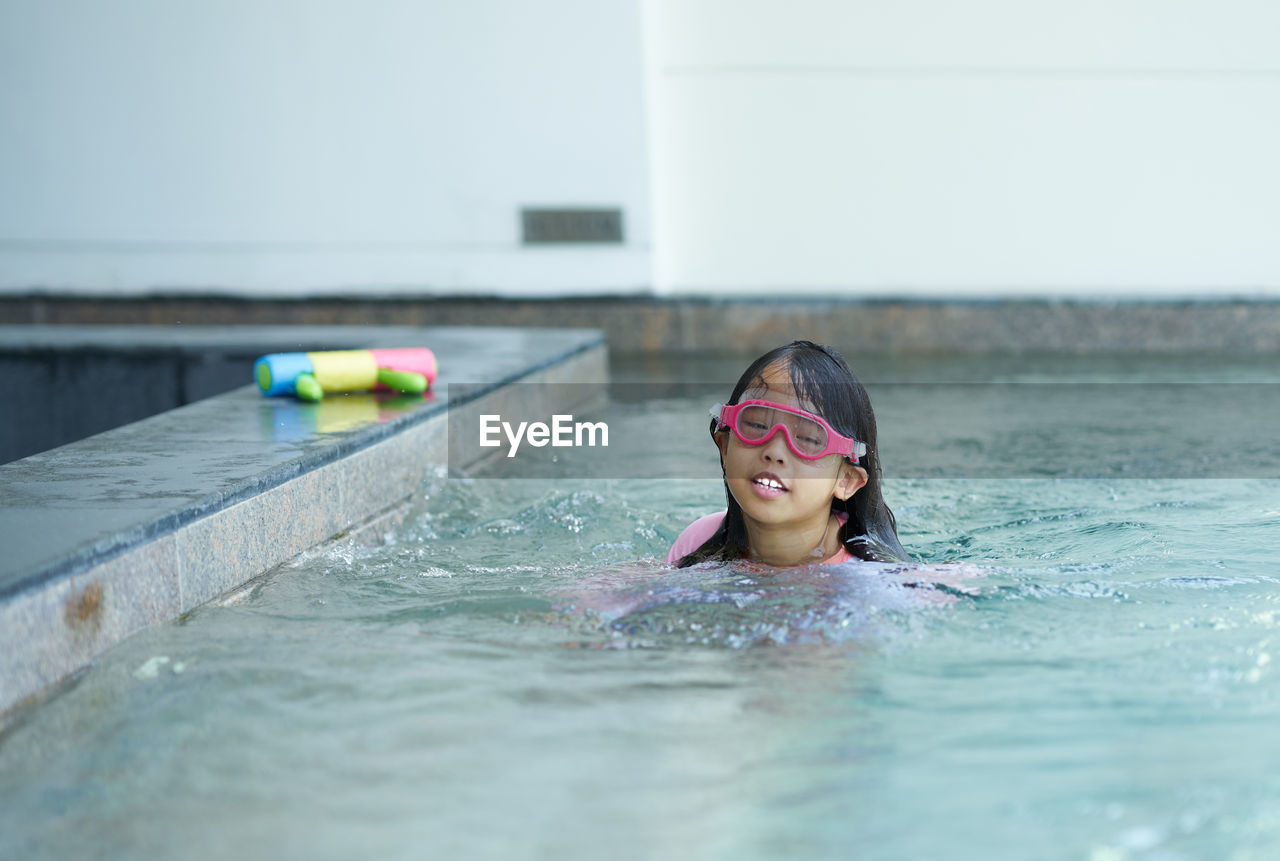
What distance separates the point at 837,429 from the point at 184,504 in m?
1.50

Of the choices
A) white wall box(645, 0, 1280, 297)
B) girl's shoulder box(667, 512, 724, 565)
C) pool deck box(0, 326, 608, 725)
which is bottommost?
girl's shoulder box(667, 512, 724, 565)

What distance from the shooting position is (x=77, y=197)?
9562mm

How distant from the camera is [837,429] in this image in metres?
3.14

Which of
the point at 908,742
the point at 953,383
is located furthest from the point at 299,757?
the point at 953,383

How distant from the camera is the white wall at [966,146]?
9.29 metres

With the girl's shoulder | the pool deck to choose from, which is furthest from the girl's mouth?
the pool deck

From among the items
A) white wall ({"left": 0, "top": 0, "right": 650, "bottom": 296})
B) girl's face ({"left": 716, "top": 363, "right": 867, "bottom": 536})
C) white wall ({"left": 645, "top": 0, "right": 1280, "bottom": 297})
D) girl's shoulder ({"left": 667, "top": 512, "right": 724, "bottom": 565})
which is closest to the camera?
girl's face ({"left": 716, "top": 363, "right": 867, "bottom": 536})

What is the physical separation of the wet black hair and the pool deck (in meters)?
1.09

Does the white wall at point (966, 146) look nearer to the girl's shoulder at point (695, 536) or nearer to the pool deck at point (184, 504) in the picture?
the pool deck at point (184, 504)

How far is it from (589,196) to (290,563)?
6201 mm

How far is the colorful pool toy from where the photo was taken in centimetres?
489

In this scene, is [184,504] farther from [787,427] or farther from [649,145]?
[649,145]

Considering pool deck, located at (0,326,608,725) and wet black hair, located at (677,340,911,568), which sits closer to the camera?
pool deck, located at (0,326,608,725)

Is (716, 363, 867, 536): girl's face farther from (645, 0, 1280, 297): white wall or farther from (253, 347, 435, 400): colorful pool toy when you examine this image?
(645, 0, 1280, 297): white wall
